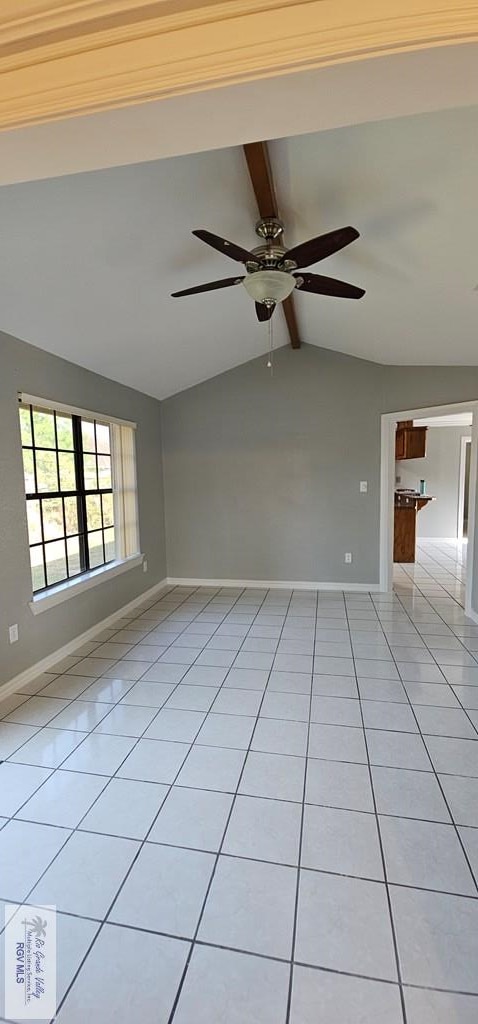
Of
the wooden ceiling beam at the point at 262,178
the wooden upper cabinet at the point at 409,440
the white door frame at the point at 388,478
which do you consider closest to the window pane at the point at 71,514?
the wooden ceiling beam at the point at 262,178

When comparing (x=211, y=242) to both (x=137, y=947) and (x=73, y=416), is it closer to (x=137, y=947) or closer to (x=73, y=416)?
(x=73, y=416)

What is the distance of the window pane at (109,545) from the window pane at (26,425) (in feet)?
4.36

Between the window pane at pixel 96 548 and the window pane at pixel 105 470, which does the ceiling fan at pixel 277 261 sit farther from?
the window pane at pixel 96 548

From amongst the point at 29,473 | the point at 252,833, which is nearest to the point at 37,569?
the point at 29,473

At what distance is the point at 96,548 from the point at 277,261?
9.35ft

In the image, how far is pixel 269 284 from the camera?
2322 millimetres

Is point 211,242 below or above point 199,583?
above

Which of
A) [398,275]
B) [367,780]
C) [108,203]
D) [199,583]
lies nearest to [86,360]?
[108,203]

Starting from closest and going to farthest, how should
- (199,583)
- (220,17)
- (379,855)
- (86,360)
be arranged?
(220,17)
(379,855)
(86,360)
(199,583)

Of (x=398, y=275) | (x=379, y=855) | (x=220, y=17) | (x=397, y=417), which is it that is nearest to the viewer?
(x=220, y=17)

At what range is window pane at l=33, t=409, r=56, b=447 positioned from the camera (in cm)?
327

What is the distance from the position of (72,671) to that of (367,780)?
207cm

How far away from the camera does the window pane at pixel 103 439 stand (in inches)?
164

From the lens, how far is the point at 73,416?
12.2 ft
